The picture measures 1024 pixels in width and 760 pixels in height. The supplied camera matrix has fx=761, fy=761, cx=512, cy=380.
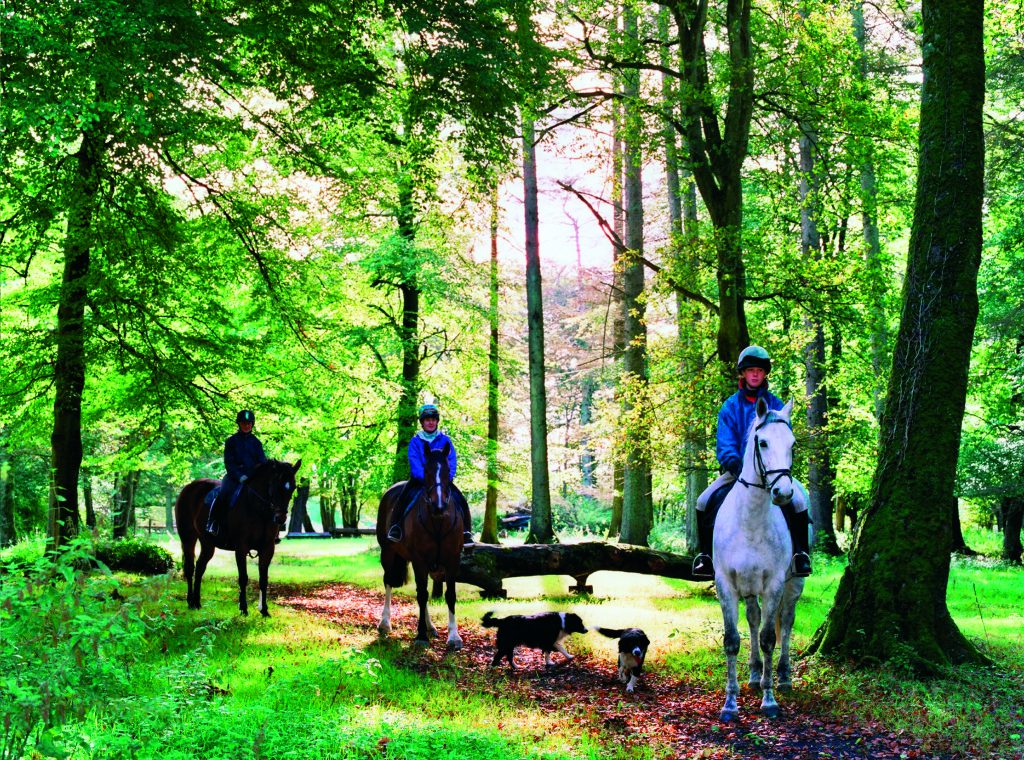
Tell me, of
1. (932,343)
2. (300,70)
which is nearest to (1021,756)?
(932,343)

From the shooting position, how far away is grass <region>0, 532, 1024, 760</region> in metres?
4.81

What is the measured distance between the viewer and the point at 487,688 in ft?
25.6

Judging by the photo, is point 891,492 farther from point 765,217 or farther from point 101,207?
point 765,217

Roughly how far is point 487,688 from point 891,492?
15.9 ft

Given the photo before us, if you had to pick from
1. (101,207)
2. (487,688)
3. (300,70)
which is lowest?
(487,688)

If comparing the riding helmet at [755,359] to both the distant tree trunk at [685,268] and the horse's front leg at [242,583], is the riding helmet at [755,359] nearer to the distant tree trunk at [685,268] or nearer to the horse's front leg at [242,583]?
the distant tree trunk at [685,268]

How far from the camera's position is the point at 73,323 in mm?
12562

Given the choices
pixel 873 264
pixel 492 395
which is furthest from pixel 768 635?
pixel 492 395

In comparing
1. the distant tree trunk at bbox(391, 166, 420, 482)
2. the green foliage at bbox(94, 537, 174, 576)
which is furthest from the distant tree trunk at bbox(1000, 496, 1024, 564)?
the green foliage at bbox(94, 537, 174, 576)

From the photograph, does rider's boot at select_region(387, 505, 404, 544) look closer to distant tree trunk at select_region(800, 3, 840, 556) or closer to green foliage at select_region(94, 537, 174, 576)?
green foliage at select_region(94, 537, 174, 576)

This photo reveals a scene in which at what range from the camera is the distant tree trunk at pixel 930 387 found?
313 inches

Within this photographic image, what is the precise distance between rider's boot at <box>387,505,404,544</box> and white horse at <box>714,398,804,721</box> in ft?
15.7

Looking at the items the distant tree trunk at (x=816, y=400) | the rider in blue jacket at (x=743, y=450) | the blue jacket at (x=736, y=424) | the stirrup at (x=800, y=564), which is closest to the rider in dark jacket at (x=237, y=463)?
the rider in blue jacket at (x=743, y=450)

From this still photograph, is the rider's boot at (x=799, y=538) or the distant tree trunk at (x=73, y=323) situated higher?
the distant tree trunk at (x=73, y=323)
